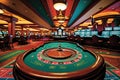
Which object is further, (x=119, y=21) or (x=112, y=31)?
(x=119, y=21)

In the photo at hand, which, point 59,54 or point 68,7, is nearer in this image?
point 59,54

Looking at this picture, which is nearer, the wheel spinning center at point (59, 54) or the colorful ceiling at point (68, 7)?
the wheel spinning center at point (59, 54)

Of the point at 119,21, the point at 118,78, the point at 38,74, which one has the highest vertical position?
the point at 119,21

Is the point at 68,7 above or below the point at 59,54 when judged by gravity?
above

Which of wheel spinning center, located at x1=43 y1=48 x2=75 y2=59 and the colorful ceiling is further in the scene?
the colorful ceiling

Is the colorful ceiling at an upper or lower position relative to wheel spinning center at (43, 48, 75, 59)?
upper

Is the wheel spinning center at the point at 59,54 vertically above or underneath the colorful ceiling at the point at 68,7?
underneath

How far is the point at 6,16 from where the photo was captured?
10.1 meters

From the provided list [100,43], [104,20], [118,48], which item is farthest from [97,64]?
[104,20]

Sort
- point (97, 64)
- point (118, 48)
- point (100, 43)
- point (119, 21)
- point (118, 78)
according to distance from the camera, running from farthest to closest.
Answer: point (119, 21), point (100, 43), point (118, 48), point (118, 78), point (97, 64)

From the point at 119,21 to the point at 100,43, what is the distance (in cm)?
295

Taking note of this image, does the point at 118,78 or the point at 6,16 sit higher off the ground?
the point at 6,16

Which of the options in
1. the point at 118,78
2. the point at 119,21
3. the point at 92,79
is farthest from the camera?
the point at 119,21

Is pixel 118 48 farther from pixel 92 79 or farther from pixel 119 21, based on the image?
pixel 92 79
